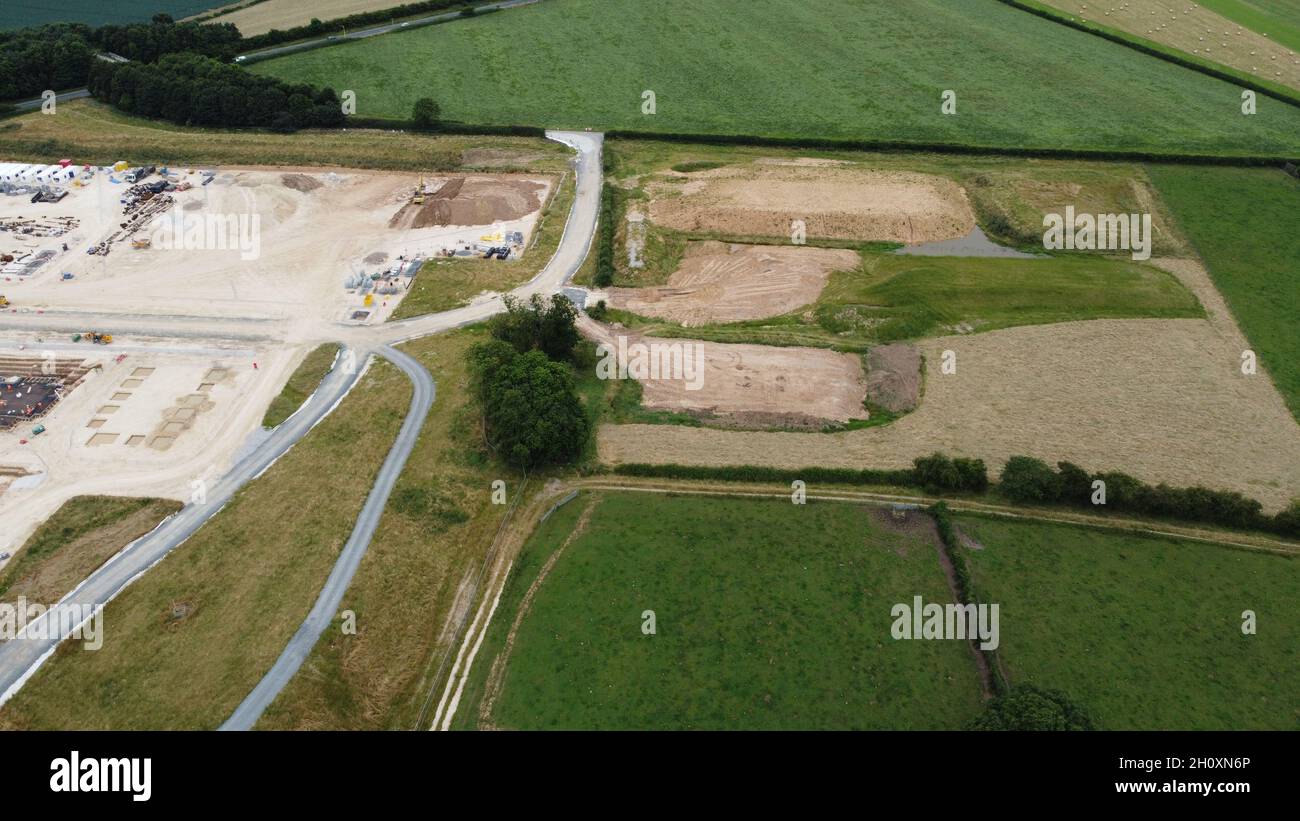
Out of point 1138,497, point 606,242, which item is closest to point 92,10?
point 606,242

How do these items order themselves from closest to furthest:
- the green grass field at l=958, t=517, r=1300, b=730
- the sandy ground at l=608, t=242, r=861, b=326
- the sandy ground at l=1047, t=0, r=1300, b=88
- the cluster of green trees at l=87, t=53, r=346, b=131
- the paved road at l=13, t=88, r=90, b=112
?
1. the green grass field at l=958, t=517, r=1300, b=730
2. the sandy ground at l=608, t=242, r=861, b=326
3. the cluster of green trees at l=87, t=53, r=346, b=131
4. the paved road at l=13, t=88, r=90, b=112
5. the sandy ground at l=1047, t=0, r=1300, b=88

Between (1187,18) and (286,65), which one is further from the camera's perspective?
(1187,18)

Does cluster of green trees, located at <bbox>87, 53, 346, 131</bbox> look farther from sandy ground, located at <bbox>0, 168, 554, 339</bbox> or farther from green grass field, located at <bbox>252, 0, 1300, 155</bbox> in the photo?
sandy ground, located at <bbox>0, 168, 554, 339</bbox>

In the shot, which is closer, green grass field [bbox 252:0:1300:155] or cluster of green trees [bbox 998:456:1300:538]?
cluster of green trees [bbox 998:456:1300:538]

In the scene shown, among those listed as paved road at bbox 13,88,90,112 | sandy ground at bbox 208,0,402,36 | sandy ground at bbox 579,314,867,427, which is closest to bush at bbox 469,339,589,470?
sandy ground at bbox 579,314,867,427

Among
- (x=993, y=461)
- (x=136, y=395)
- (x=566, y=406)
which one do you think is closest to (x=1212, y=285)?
(x=993, y=461)
